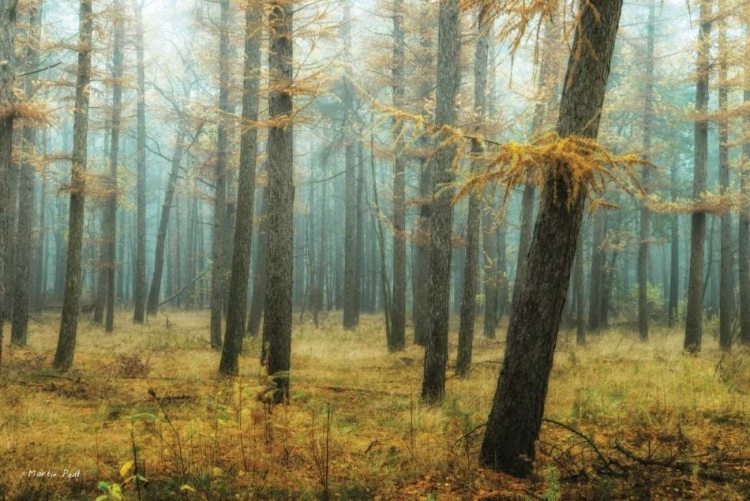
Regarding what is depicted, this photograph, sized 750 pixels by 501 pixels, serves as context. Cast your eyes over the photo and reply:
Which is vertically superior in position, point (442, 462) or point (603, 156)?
point (603, 156)

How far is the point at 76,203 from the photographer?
1069 cm

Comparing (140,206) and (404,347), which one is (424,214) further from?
(140,206)

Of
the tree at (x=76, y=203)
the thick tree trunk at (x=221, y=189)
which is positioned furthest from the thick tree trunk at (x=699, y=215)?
the tree at (x=76, y=203)

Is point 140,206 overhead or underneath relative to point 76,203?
overhead

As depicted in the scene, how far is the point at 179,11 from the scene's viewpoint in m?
26.4

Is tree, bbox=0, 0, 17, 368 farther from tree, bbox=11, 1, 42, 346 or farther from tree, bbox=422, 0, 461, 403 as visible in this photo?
tree, bbox=422, 0, 461, 403

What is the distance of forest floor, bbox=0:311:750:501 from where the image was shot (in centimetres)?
464

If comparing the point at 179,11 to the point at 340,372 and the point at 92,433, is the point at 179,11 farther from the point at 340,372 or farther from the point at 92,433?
the point at 92,433

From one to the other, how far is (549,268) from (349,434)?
10.9 feet

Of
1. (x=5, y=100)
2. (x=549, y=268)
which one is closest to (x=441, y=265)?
(x=549, y=268)

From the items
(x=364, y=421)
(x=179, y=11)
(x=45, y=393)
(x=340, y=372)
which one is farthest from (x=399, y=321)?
(x=179, y=11)

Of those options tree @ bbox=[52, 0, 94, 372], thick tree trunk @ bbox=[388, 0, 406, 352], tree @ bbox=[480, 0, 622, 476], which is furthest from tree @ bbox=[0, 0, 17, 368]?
thick tree trunk @ bbox=[388, 0, 406, 352]

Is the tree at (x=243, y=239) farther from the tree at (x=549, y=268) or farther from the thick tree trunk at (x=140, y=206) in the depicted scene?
the thick tree trunk at (x=140, y=206)

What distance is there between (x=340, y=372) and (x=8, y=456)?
7.32 m
